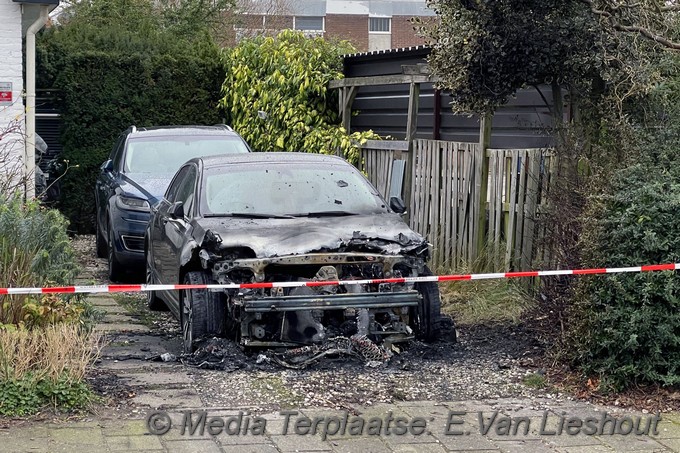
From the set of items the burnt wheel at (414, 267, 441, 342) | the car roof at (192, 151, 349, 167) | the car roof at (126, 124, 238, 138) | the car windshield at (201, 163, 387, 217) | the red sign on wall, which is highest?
the red sign on wall

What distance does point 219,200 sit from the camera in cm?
827

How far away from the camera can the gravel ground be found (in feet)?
20.9

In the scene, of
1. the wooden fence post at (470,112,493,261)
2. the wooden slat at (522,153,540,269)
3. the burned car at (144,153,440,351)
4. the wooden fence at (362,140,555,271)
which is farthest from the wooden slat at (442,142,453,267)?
the burned car at (144,153,440,351)

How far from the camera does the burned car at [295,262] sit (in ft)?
23.5

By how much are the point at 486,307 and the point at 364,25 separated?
48803 millimetres

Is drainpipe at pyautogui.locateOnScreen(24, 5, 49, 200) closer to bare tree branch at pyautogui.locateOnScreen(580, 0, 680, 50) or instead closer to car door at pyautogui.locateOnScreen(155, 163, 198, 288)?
car door at pyautogui.locateOnScreen(155, 163, 198, 288)

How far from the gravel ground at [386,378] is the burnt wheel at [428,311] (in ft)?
0.35

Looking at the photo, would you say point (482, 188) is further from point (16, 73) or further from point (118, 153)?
point (16, 73)

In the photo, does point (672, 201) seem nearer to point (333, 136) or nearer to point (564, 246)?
point (564, 246)

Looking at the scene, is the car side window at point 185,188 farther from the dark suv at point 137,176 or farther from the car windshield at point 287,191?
the dark suv at point 137,176

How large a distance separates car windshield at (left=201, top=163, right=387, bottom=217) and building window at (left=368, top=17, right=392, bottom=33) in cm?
4896

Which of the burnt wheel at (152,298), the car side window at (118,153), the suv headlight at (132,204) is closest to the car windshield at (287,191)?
the burnt wheel at (152,298)

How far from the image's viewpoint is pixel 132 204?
11.4 m

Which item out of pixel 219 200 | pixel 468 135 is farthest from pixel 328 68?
pixel 219 200
